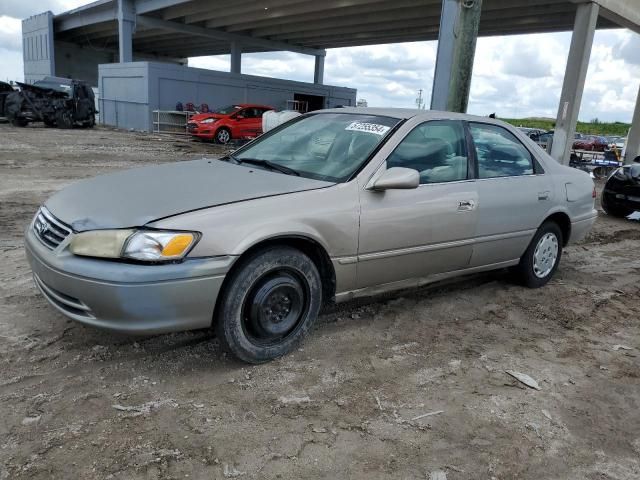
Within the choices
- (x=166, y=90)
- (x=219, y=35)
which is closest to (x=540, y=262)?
(x=166, y=90)

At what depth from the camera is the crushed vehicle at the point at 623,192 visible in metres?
8.93

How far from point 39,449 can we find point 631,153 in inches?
886

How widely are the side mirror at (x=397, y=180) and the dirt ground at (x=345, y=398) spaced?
1.09m

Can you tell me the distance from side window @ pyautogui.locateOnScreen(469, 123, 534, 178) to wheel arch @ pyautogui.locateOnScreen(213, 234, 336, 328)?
1606 mm

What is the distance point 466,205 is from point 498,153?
760 millimetres

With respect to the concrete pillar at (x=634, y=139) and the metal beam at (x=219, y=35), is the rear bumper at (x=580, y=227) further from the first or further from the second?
the metal beam at (x=219, y=35)

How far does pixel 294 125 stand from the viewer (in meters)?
4.34

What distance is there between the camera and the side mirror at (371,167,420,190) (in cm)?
338

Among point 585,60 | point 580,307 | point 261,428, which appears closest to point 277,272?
point 261,428

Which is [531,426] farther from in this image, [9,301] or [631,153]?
[631,153]

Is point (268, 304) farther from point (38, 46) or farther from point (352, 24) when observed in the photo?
point (38, 46)

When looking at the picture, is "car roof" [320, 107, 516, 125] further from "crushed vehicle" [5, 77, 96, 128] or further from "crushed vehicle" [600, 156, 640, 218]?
"crushed vehicle" [5, 77, 96, 128]

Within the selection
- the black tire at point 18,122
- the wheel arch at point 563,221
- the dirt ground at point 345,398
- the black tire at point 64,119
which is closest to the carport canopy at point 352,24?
the wheel arch at point 563,221

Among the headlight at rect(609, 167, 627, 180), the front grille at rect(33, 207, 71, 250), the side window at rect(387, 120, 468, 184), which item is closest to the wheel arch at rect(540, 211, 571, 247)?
the side window at rect(387, 120, 468, 184)
